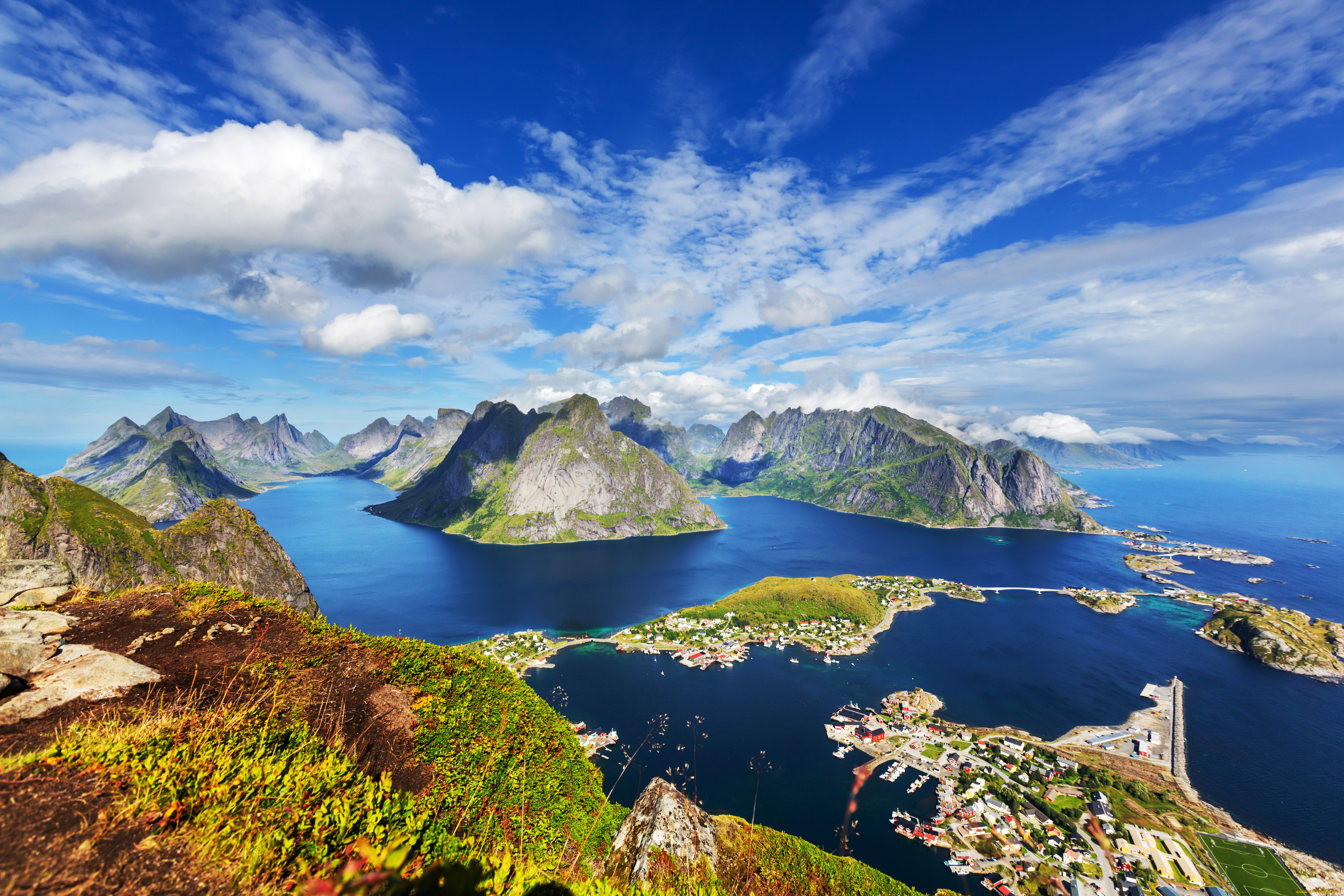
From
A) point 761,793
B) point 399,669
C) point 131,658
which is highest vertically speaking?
point 131,658

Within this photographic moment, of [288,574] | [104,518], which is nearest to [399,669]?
[288,574]

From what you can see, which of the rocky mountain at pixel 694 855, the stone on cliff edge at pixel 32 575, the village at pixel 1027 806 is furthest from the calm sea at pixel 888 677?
the stone on cliff edge at pixel 32 575

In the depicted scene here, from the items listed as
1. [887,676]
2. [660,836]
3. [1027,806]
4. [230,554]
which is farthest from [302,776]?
[887,676]

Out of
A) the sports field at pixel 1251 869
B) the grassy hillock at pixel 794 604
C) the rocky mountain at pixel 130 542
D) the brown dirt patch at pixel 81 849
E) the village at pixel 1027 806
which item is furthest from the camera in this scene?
the grassy hillock at pixel 794 604

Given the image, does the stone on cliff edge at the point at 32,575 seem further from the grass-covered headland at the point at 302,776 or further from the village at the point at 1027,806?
the village at the point at 1027,806

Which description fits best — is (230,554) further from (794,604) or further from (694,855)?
(794,604)

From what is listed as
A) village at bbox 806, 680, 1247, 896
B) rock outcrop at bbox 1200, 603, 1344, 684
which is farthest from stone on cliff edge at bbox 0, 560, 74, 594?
rock outcrop at bbox 1200, 603, 1344, 684

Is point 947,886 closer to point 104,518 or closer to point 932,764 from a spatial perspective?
point 932,764
